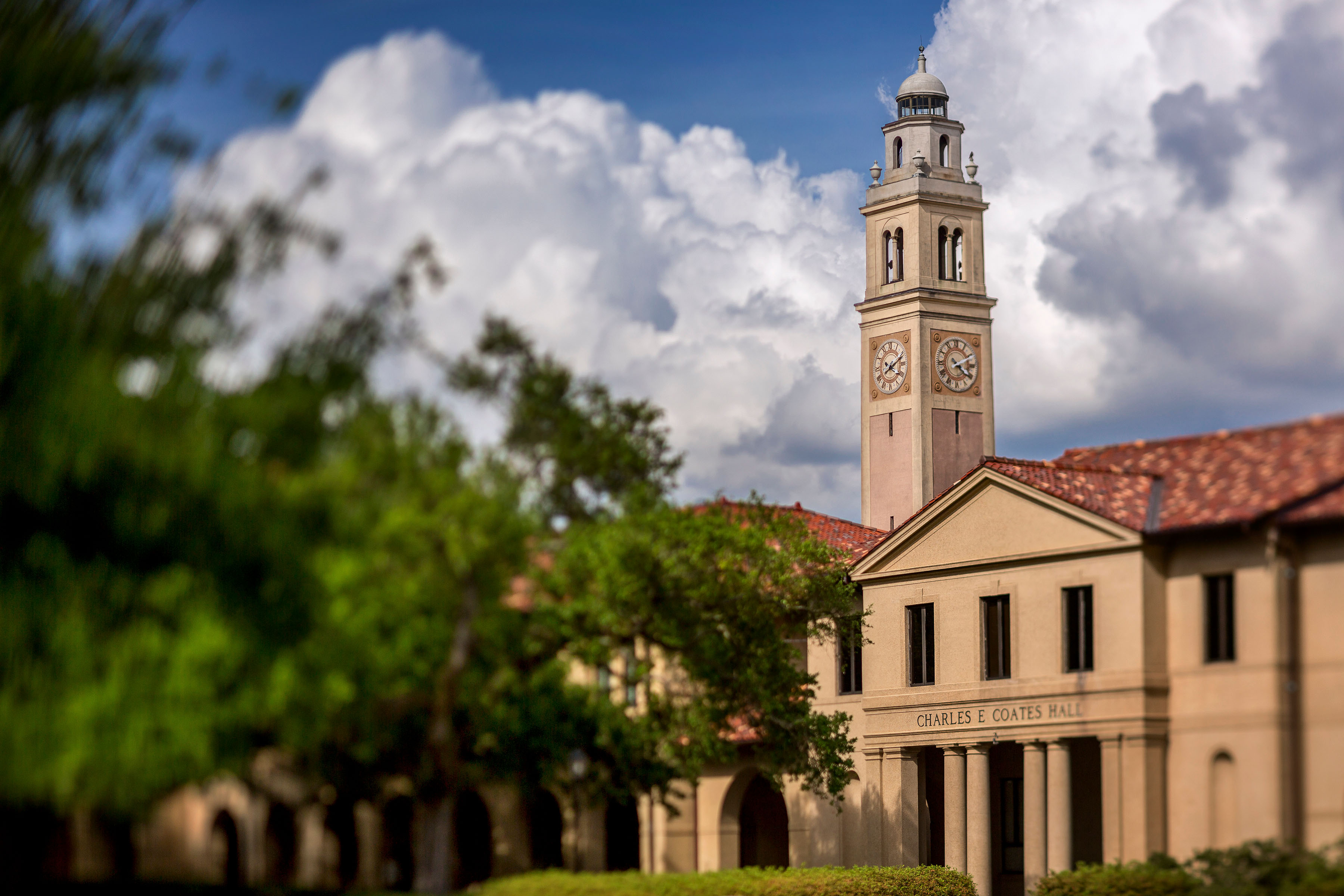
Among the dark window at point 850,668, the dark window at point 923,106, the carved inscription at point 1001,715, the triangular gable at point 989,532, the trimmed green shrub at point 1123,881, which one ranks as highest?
the dark window at point 923,106

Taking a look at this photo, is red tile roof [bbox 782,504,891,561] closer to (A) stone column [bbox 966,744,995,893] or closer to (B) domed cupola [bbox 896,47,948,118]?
(A) stone column [bbox 966,744,995,893]

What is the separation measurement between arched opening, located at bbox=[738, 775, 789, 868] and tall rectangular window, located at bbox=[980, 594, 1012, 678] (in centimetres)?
1123

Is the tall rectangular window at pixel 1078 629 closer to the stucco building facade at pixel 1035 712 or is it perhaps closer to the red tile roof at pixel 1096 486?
the stucco building facade at pixel 1035 712

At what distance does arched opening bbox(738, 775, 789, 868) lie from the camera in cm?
5181

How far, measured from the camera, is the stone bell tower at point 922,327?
73.2 m

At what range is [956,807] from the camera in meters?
43.1

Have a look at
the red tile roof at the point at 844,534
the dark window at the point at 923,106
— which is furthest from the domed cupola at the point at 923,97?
the red tile roof at the point at 844,534

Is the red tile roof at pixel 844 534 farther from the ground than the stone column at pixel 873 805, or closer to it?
farther from the ground

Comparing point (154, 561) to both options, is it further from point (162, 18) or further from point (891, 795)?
point (891, 795)

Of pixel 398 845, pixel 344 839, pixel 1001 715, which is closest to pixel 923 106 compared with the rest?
pixel 1001 715

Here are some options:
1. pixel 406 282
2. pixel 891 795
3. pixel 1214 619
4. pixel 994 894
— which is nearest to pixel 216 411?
pixel 406 282

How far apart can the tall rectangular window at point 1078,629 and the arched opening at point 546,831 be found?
1197 cm

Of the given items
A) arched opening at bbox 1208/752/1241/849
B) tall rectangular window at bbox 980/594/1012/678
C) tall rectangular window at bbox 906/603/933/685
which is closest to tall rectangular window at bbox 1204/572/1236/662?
arched opening at bbox 1208/752/1241/849

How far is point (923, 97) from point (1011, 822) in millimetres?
38938
